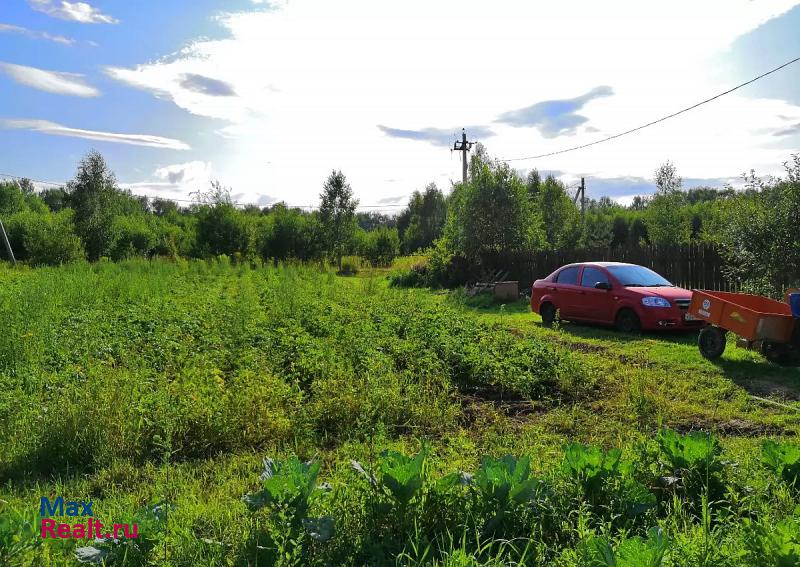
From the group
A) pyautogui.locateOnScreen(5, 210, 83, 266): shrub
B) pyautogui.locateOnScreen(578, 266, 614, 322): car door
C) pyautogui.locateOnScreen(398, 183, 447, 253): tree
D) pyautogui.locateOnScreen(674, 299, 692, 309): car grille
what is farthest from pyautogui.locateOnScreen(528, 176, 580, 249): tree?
pyautogui.locateOnScreen(5, 210, 83, 266): shrub

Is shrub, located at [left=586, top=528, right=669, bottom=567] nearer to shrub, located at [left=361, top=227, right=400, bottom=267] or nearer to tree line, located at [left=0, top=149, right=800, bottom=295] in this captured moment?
tree line, located at [left=0, top=149, right=800, bottom=295]

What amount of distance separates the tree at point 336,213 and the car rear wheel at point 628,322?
1228 inches

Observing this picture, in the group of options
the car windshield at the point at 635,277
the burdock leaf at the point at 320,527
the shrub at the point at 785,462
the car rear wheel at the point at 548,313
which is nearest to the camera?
the burdock leaf at the point at 320,527

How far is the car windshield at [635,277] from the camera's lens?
11.5 m

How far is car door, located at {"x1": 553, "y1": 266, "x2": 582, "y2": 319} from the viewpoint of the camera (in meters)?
12.4

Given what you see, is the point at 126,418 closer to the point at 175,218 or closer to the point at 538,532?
the point at 538,532

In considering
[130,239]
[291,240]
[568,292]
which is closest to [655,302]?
[568,292]

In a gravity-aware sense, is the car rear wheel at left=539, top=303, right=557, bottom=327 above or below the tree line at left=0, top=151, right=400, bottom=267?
below

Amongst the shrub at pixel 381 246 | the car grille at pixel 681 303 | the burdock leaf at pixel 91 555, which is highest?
the shrub at pixel 381 246

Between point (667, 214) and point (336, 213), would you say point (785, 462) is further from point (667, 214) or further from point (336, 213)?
point (336, 213)

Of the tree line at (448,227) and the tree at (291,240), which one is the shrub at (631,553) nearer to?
the tree line at (448,227)

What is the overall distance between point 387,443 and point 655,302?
26.1ft

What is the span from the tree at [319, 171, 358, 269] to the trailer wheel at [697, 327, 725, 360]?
3386cm

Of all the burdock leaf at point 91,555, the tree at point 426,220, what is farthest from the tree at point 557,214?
the burdock leaf at point 91,555
